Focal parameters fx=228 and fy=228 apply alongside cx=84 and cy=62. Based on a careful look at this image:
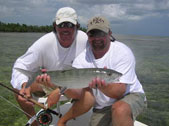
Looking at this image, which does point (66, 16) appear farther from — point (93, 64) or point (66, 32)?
point (93, 64)

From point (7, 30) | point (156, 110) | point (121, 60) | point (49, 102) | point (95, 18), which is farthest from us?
point (7, 30)

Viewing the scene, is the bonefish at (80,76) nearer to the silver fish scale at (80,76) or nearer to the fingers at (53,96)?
the silver fish scale at (80,76)

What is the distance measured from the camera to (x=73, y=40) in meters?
3.33

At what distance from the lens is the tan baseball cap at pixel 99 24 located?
9.46ft

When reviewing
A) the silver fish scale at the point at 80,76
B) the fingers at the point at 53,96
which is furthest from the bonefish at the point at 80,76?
the fingers at the point at 53,96

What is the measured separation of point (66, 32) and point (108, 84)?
98cm

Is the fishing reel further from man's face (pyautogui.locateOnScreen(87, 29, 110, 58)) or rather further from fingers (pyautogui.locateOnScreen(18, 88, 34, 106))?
man's face (pyautogui.locateOnScreen(87, 29, 110, 58))

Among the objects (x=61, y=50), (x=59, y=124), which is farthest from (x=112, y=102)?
(x=61, y=50)

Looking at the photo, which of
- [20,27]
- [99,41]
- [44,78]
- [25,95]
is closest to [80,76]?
[44,78]

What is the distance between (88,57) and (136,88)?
0.75 m

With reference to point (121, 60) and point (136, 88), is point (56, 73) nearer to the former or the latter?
point (121, 60)

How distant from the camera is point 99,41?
288cm

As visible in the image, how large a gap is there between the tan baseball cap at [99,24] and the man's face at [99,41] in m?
0.05

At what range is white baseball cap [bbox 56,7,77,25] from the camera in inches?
123
